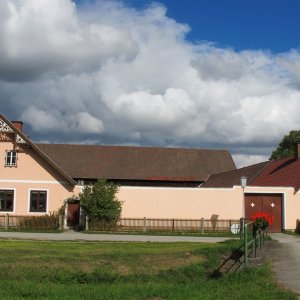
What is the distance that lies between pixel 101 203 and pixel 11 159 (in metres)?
8.00

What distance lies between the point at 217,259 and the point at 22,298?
8.19 metres

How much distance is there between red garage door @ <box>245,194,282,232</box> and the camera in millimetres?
35250

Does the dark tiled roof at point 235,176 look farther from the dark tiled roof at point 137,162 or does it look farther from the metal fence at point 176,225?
the metal fence at point 176,225

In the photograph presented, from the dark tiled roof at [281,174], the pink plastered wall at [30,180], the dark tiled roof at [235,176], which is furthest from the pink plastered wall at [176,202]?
the dark tiled roof at [235,176]

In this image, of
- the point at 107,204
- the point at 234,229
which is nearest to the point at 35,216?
the point at 107,204

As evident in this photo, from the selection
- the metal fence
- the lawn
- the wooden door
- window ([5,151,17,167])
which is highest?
window ([5,151,17,167])

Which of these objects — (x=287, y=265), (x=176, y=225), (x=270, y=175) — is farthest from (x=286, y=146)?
(x=287, y=265)

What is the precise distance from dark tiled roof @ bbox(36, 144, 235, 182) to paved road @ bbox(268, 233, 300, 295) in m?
29.5

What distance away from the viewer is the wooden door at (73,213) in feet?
122

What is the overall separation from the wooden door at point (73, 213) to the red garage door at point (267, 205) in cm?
A: 1118

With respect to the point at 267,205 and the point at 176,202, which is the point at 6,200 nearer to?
the point at 176,202

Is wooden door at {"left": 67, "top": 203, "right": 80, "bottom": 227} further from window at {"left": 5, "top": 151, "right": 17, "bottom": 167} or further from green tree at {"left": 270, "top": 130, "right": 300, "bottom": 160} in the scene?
green tree at {"left": 270, "top": 130, "right": 300, "bottom": 160}

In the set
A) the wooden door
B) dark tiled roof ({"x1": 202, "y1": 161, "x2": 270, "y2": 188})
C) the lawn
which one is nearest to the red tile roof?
dark tiled roof ({"x1": 202, "y1": 161, "x2": 270, "y2": 188})

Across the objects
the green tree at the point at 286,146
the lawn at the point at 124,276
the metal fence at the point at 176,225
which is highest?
the green tree at the point at 286,146
